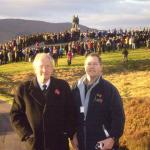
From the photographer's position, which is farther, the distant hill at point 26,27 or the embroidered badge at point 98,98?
the distant hill at point 26,27

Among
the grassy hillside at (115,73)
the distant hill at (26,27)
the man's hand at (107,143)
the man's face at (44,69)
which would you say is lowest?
the grassy hillside at (115,73)

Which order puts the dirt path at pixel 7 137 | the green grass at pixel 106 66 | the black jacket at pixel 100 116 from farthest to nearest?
the green grass at pixel 106 66
the dirt path at pixel 7 137
the black jacket at pixel 100 116

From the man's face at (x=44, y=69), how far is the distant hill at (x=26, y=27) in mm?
77977

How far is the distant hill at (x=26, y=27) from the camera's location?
284 ft

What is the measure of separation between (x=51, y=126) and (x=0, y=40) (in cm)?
7481

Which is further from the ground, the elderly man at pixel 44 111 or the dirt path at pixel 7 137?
the elderly man at pixel 44 111

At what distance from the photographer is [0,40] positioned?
79.4 m

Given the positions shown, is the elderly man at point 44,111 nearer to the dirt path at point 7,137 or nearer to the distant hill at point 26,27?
the dirt path at point 7,137

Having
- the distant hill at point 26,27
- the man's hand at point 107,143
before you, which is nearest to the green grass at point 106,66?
the man's hand at point 107,143

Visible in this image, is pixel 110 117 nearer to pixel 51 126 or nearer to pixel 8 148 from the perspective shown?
pixel 51 126

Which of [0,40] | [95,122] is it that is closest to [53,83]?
[95,122]

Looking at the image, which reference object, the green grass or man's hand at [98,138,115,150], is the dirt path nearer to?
man's hand at [98,138,115,150]

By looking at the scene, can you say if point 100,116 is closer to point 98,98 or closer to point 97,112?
point 97,112

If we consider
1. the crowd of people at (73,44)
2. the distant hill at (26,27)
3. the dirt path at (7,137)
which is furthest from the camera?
the distant hill at (26,27)
